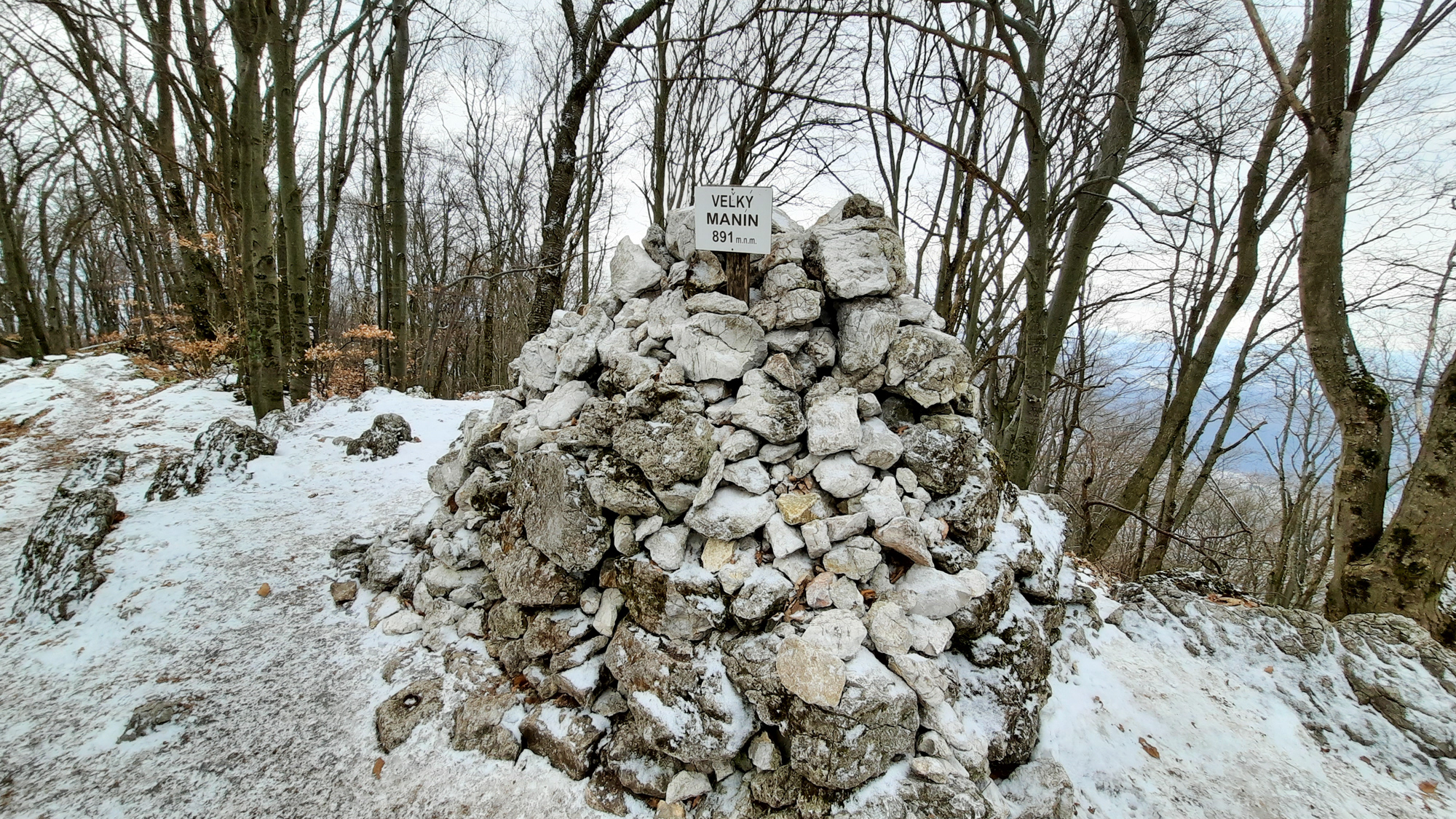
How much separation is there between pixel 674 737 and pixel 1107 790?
2154mm

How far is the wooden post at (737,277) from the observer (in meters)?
2.92

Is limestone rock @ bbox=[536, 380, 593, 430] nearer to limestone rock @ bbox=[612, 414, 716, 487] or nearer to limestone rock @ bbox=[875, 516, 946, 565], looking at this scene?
limestone rock @ bbox=[612, 414, 716, 487]

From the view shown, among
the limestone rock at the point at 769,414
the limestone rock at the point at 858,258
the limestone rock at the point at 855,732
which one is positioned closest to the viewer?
the limestone rock at the point at 855,732

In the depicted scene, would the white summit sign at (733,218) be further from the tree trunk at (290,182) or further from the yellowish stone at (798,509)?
the tree trunk at (290,182)

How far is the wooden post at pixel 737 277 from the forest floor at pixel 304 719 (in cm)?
271

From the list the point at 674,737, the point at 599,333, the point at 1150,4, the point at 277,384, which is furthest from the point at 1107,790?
the point at 277,384

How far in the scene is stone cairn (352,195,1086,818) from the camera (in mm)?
2195

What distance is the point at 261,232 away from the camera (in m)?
6.09

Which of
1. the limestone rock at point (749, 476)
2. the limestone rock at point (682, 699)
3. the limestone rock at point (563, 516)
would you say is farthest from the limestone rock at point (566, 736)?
the limestone rock at point (749, 476)

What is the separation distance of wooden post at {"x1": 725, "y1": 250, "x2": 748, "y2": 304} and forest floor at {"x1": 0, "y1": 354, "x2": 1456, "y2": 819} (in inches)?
106

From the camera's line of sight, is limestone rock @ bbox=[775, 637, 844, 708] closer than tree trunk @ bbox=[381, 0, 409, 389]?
Yes

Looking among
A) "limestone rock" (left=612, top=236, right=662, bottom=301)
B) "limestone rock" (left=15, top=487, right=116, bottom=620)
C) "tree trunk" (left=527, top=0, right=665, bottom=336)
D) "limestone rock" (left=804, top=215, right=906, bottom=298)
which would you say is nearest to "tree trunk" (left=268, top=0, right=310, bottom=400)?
"tree trunk" (left=527, top=0, right=665, bottom=336)

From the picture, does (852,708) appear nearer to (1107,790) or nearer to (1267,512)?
(1107,790)

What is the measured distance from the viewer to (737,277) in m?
2.95
